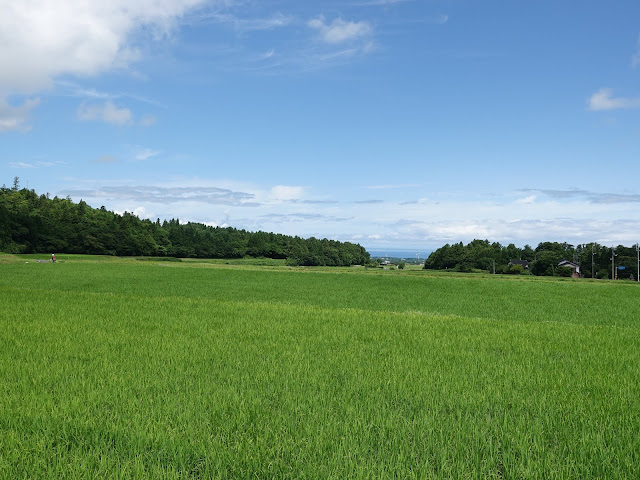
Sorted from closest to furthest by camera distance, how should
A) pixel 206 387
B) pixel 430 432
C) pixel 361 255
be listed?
pixel 430 432, pixel 206 387, pixel 361 255

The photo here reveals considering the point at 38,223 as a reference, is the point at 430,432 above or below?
below

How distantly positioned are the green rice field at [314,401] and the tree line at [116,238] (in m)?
77.7

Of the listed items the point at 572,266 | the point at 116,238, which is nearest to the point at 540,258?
the point at 572,266

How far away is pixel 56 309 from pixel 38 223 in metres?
80.6

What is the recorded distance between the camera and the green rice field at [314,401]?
400 cm

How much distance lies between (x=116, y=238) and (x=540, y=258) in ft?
279

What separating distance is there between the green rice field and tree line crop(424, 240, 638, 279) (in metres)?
77.9

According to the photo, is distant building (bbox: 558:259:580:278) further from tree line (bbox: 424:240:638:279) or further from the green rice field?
the green rice field

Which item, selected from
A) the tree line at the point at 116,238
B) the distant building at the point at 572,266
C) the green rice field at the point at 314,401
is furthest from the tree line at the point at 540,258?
the green rice field at the point at 314,401

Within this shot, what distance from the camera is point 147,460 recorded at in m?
4.14

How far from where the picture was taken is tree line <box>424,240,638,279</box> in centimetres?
7950

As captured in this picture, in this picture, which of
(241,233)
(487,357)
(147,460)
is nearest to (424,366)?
(487,357)

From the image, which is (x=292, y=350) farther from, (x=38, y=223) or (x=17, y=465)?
(x=38, y=223)

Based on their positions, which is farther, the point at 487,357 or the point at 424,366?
the point at 487,357
